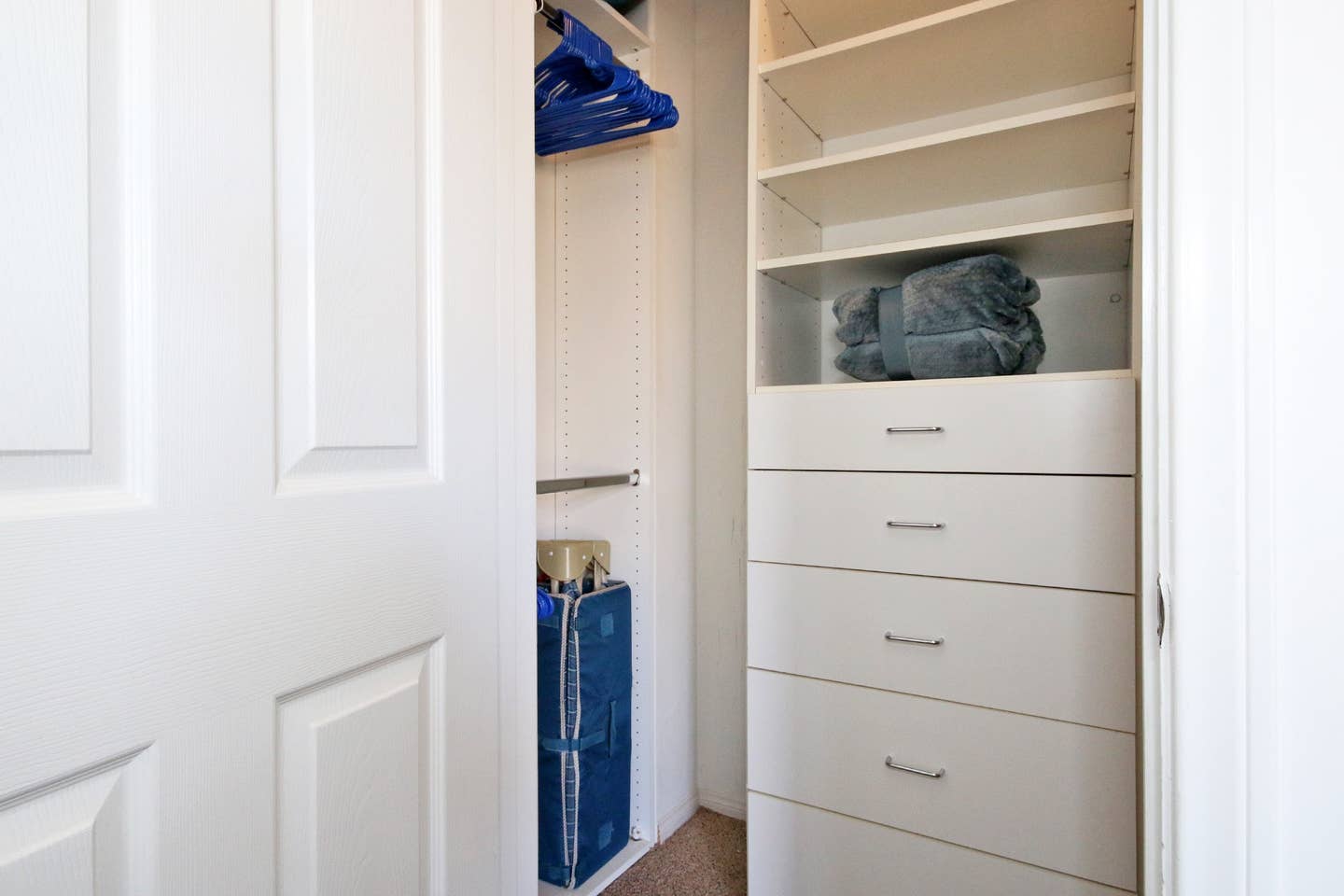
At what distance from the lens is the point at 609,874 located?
5.18 ft

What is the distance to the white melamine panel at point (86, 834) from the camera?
421mm

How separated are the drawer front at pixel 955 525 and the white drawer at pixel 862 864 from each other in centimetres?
46

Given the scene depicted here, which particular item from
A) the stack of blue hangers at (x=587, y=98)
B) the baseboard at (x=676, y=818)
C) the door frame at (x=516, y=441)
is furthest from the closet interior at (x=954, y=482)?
the door frame at (x=516, y=441)

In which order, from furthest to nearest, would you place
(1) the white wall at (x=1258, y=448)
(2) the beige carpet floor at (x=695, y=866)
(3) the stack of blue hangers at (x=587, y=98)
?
(2) the beige carpet floor at (x=695, y=866), (3) the stack of blue hangers at (x=587, y=98), (1) the white wall at (x=1258, y=448)

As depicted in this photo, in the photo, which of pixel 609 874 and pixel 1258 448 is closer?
pixel 1258 448

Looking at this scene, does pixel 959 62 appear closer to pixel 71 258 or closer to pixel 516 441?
pixel 516 441

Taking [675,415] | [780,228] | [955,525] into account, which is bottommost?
[955,525]

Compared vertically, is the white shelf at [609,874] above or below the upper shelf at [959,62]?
below

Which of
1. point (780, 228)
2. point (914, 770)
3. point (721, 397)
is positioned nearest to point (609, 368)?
point (721, 397)

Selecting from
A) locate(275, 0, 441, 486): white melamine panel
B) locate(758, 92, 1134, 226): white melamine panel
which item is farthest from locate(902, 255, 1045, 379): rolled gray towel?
locate(275, 0, 441, 486): white melamine panel

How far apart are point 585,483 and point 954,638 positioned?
76 cm

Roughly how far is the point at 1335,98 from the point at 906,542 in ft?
3.03

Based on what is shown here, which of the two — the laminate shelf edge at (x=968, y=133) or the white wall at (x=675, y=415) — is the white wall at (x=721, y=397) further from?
the laminate shelf edge at (x=968, y=133)

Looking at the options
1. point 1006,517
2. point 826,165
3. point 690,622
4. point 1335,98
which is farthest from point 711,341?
point 1335,98
